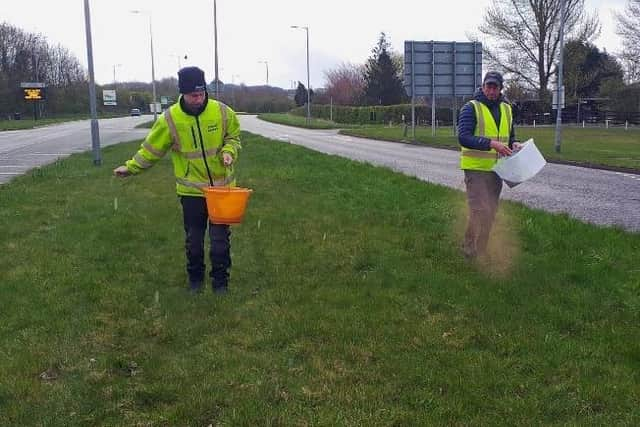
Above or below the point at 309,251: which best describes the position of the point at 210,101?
above

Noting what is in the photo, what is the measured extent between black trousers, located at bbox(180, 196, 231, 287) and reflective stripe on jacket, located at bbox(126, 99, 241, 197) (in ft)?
0.44

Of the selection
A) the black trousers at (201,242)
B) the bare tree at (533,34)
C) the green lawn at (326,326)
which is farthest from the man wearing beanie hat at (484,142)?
the bare tree at (533,34)

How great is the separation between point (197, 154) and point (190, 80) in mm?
618

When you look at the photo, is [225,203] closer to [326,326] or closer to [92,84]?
[326,326]

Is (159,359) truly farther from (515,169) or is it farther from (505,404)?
(515,169)

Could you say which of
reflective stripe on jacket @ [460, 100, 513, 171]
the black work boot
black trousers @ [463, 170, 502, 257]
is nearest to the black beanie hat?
the black work boot

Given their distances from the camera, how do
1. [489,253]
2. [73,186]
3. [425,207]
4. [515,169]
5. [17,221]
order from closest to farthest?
[515,169] < [489,253] < [17,221] < [425,207] < [73,186]

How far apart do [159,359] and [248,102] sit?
11493 centimetres

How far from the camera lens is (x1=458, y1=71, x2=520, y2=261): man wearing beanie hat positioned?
615 centimetres

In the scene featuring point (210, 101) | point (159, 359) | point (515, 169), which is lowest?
point (159, 359)

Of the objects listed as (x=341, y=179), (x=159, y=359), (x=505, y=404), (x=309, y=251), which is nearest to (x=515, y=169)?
(x=309, y=251)

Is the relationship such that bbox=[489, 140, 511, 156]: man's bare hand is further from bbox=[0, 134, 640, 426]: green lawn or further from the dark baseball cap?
bbox=[0, 134, 640, 426]: green lawn

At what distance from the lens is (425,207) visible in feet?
32.9

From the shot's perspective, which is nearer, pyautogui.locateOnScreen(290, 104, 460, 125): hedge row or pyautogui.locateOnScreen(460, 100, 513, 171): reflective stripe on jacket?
pyautogui.locateOnScreen(460, 100, 513, 171): reflective stripe on jacket
